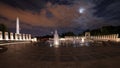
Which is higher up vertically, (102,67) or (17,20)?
(17,20)

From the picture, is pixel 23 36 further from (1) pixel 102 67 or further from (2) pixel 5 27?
(1) pixel 102 67

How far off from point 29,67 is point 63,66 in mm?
1821

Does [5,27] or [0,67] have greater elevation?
[5,27]

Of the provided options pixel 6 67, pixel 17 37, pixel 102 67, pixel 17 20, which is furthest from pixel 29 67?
pixel 17 20

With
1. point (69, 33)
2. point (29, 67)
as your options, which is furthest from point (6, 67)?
point (69, 33)

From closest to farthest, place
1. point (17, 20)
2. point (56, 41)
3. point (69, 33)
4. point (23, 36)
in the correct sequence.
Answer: point (56, 41) → point (23, 36) → point (17, 20) → point (69, 33)

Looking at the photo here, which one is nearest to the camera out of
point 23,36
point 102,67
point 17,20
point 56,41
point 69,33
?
point 102,67

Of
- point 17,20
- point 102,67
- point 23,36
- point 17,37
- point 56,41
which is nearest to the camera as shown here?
point 102,67

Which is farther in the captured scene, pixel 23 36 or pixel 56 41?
pixel 23 36

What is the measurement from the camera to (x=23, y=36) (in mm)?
46781

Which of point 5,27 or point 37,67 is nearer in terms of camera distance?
point 37,67

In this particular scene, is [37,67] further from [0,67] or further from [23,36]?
[23,36]

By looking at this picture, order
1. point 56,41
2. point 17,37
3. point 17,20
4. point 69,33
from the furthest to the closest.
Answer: point 69,33 < point 17,20 < point 17,37 < point 56,41

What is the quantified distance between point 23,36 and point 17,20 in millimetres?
17736
